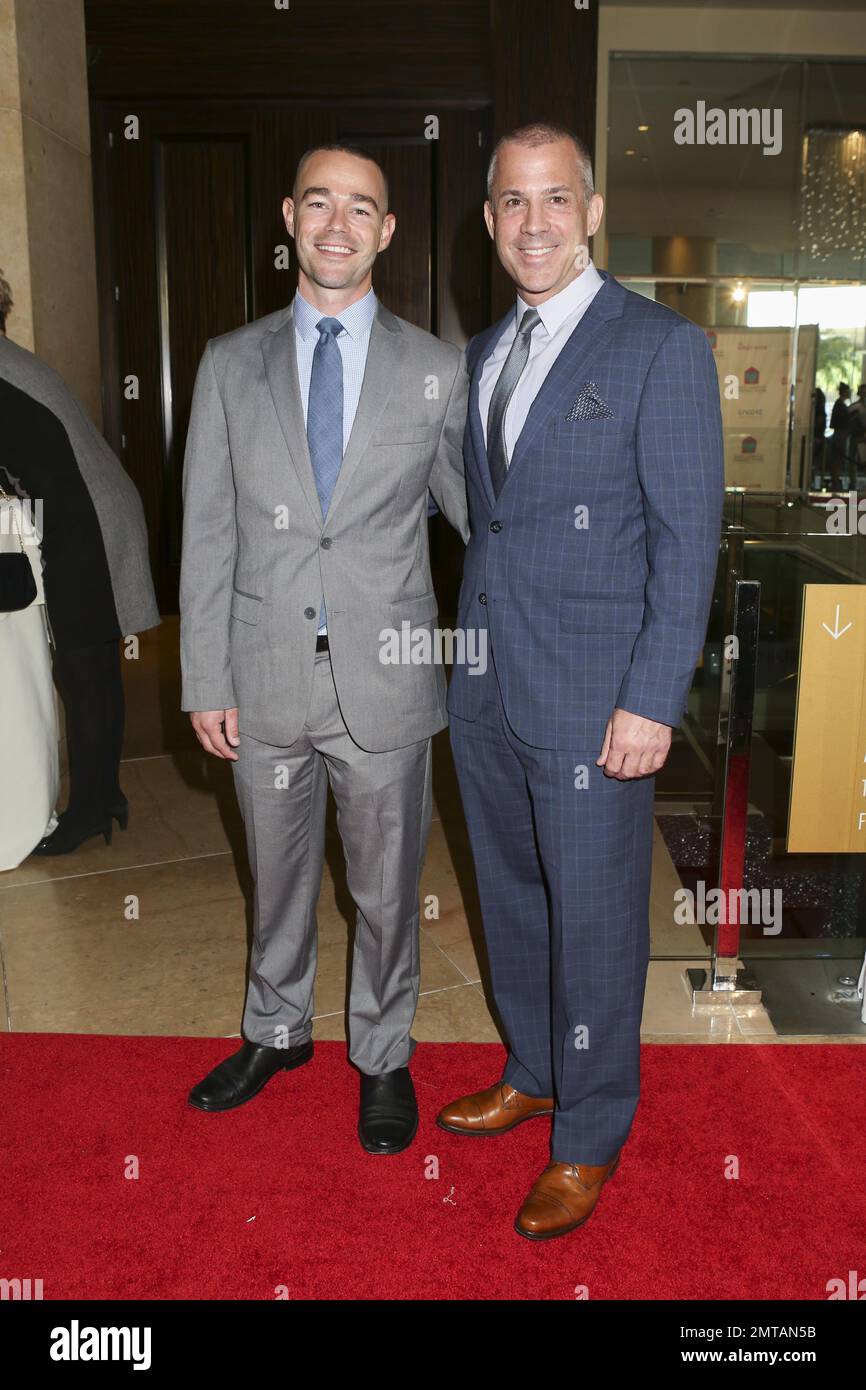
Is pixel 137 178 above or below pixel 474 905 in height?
above

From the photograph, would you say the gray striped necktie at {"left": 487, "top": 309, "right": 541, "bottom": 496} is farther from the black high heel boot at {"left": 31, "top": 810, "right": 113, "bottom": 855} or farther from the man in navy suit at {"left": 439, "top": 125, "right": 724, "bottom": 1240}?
the black high heel boot at {"left": 31, "top": 810, "right": 113, "bottom": 855}

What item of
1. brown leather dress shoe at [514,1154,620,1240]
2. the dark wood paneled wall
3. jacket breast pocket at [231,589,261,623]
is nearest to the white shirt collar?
jacket breast pocket at [231,589,261,623]

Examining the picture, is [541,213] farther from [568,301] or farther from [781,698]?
[781,698]

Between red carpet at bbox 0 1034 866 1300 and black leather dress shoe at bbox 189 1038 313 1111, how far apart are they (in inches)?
1.3

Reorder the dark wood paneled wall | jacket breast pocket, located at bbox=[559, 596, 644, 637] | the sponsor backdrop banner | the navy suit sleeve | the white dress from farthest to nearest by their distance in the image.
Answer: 1. the sponsor backdrop banner
2. the dark wood paneled wall
3. the white dress
4. jacket breast pocket, located at bbox=[559, 596, 644, 637]
5. the navy suit sleeve

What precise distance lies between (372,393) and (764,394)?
22.2ft

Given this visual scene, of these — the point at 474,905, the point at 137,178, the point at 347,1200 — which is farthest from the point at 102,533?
the point at 137,178

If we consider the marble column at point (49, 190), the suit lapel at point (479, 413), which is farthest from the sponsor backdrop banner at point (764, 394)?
the suit lapel at point (479, 413)

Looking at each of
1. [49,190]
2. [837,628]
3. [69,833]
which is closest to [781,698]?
[837,628]

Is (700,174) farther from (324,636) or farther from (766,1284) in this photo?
(766,1284)

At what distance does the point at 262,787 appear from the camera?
97.8 inches

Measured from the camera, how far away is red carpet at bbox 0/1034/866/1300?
2.14 m

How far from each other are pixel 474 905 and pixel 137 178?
16.0ft
